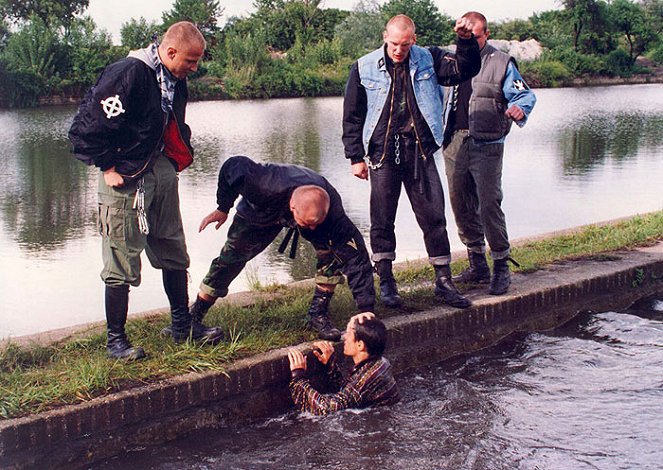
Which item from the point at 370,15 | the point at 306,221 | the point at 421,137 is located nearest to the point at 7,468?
the point at 306,221

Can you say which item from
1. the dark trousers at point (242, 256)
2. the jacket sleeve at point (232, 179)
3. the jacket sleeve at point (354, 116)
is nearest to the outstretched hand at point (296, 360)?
the dark trousers at point (242, 256)

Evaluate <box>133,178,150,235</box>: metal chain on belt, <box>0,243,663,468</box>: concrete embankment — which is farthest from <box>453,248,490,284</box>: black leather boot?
<box>133,178,150,235</box>: metal chain on belt

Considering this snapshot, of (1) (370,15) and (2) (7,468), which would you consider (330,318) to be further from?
(1) (370,15)

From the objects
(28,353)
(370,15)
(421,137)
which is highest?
(370,15)

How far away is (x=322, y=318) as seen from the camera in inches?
214

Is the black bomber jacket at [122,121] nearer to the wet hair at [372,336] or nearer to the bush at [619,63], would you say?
the wet hair at [372,336]

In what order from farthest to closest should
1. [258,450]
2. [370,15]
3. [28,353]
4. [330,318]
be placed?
[370,15] < [330,318] < [28,353] < [258,450]

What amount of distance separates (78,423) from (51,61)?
30.8m

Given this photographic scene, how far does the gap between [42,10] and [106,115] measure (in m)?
42.5

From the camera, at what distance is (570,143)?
19672mm

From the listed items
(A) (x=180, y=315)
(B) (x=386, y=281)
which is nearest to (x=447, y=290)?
(B) (x=386, y=281)

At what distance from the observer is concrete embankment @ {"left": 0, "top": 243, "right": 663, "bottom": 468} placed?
4.22 meters

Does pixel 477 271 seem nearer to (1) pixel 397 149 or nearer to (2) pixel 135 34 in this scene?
(1) pixel 397 149

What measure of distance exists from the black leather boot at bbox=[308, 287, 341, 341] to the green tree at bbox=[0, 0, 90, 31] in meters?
37.6
